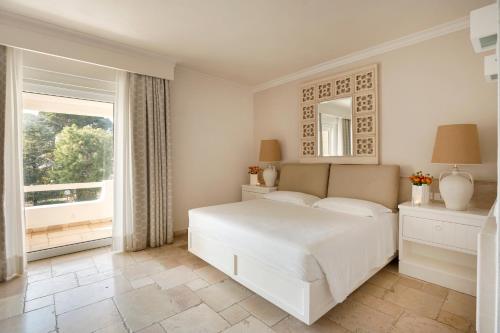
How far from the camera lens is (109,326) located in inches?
69.6

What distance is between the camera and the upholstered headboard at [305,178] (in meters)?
3.48

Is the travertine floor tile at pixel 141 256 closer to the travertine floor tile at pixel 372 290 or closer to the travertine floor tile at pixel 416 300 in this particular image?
the travertine floor tile at pixel 372 290

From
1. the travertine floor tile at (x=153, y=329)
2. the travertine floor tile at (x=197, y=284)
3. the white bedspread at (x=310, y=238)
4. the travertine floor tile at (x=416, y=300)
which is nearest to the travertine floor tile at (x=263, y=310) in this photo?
the white bedspread at (x=310, y=238)

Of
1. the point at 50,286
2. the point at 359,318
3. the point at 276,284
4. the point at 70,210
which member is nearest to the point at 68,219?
the point at 70,210

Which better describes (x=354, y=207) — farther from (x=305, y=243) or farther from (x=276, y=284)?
(x=276, y=284)

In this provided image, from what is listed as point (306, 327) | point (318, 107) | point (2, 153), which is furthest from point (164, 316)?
point (318, 107)

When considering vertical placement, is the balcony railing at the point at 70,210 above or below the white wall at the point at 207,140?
below

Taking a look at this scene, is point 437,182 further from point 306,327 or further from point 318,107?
point 306,327

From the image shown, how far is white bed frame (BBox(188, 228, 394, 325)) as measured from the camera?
5.53 ft

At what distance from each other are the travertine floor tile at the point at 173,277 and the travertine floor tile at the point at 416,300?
72.3 inches

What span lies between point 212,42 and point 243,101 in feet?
5.89

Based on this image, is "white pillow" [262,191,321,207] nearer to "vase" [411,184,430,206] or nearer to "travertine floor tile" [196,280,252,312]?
"vase" [411,184,430,206]

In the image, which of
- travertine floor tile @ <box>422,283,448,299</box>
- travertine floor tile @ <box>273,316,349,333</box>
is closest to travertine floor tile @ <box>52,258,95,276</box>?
travertine floor tile @ <box>273,316,349,333</box>

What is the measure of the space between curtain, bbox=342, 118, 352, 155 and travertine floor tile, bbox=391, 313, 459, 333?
2.02 m
